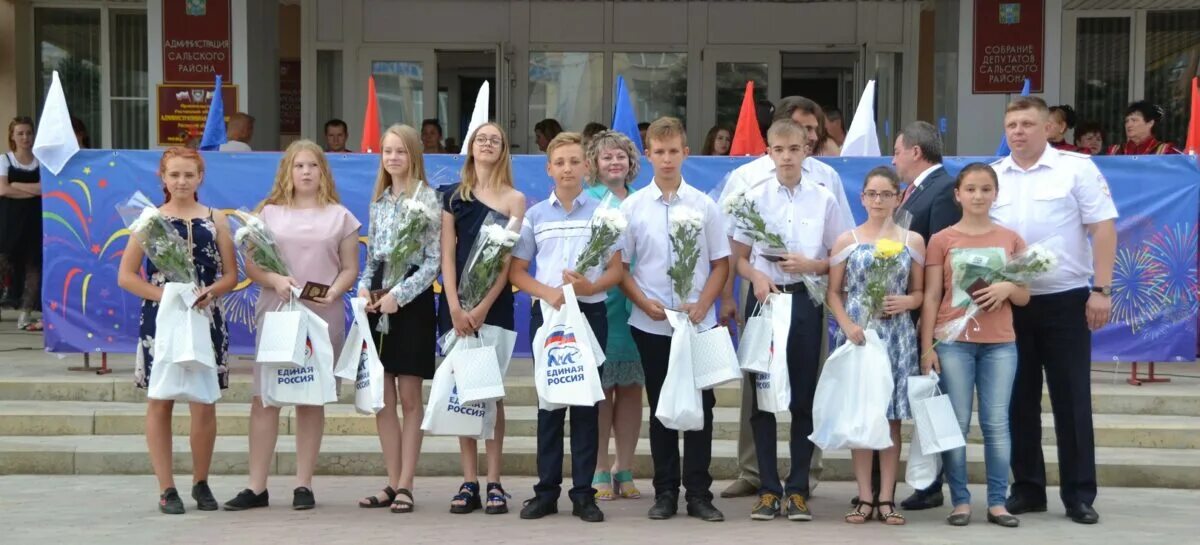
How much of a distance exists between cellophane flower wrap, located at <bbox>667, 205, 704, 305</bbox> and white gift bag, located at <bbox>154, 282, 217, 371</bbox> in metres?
2.17

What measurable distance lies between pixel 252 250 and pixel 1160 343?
5.98m

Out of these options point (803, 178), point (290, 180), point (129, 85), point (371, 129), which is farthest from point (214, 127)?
point (129, 85)

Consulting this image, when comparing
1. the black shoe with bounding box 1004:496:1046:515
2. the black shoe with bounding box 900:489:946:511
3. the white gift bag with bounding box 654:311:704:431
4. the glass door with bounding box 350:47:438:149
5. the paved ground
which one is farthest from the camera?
the glass door with bounding box 350:47:438:149

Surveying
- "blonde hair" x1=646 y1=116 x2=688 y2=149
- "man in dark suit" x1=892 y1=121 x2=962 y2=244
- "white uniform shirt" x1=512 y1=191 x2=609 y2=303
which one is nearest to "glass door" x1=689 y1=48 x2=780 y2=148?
"man in dark suit" x1=892 y1=121 x2=962 y2=244

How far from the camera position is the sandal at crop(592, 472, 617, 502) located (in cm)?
762

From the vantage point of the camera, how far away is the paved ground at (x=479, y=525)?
6.57 meters

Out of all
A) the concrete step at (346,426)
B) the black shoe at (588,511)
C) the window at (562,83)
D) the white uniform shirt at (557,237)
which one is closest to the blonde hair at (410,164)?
the white uniform shirt at (557,237)

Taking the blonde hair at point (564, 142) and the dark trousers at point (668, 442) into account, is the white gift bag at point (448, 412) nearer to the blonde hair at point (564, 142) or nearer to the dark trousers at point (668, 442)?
the dark trousers at point (668, 442)

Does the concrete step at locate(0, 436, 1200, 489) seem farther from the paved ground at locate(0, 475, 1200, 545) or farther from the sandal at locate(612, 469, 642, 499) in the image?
the sandal at locate(612, 469, 642, 499)

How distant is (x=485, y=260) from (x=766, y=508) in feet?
5.68

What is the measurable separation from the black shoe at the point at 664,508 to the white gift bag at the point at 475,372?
889mm

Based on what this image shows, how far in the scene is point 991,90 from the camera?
14742mm

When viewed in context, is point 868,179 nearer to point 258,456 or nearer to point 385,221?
point 385,221

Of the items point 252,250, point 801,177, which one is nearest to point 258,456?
point 252,250
